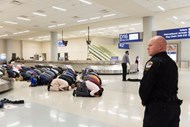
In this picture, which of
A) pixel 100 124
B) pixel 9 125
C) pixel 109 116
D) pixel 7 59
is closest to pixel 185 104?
pixel 109 116

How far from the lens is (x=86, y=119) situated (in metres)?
4.07

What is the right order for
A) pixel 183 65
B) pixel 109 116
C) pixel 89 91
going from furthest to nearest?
pixel 183 65 → pixel 89 91 → pixel 109 116

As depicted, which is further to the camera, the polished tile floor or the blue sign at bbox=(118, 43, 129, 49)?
the blue sign at bbox=(118, 43, 129, 49)

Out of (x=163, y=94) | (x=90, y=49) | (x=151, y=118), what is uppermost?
(x=90, y=49)

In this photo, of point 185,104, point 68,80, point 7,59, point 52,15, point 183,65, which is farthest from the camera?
point 7,59

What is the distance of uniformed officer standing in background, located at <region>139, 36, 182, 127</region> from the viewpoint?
78.1 inches

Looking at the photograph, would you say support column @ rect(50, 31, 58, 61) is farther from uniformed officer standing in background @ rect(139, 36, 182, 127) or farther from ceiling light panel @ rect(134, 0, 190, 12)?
uniformed officer standing in background @ rect(139, 36, 182, 127)

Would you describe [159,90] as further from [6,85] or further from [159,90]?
[6,85]

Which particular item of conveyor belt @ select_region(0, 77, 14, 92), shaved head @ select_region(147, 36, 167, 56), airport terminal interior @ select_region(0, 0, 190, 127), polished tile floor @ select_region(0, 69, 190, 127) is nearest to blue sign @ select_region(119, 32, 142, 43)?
airport terminal interior @ select_region(0, 0, 190, 127)

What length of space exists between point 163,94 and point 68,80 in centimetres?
641

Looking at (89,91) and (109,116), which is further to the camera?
(89,91)

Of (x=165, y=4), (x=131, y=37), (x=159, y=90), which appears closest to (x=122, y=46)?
(x=131, y=37)

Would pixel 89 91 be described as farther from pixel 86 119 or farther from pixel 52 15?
pixel 52 15

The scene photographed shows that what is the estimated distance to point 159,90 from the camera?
6.64 ft
